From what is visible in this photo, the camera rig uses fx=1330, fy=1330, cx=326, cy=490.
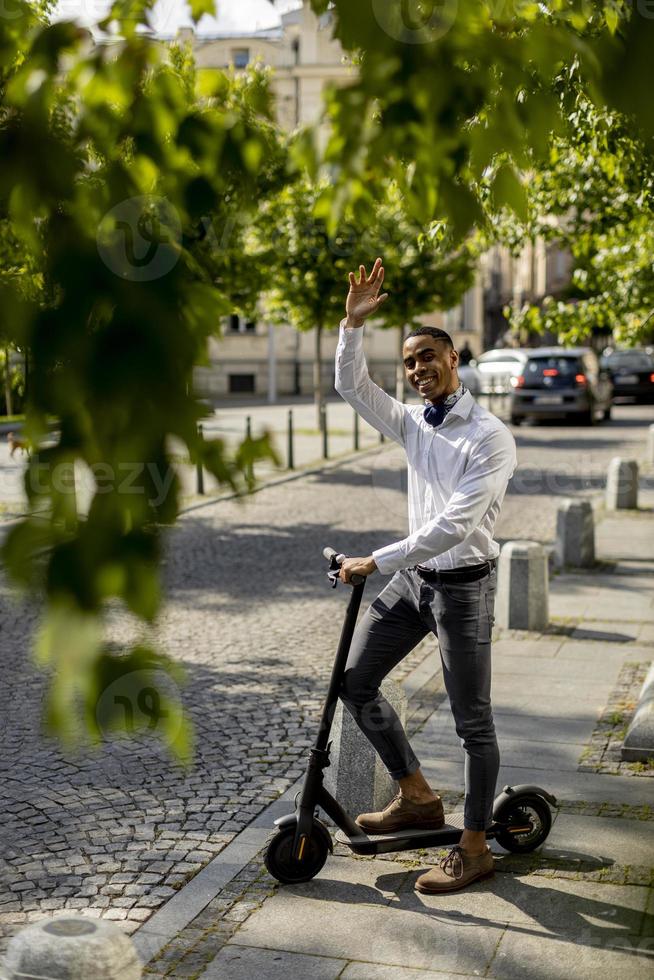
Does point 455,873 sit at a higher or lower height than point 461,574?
lower

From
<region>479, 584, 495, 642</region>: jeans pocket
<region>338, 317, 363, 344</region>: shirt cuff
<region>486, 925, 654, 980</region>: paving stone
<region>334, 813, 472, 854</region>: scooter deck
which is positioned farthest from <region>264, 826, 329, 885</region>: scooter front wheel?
<region>338, 317, 363, 344</region>: shirt cuff

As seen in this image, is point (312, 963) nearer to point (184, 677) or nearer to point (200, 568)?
point (184, 677)

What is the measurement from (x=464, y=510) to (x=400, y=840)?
1212 millimetres

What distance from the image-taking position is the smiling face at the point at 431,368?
445 centimetres

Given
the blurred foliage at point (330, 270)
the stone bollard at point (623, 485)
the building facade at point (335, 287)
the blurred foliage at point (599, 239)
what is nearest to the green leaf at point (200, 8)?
the building facade at point (335, 287)

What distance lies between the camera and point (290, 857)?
4488 millimetres

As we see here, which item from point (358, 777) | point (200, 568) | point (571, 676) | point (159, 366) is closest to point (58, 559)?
point (159, 366)

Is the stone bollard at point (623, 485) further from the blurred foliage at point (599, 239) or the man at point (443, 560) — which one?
the man at point (443, 560)

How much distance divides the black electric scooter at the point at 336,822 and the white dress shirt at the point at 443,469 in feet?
0.88

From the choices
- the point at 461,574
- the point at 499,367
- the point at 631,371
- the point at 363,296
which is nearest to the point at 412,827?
the point at 461,574

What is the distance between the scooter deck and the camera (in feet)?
15.0

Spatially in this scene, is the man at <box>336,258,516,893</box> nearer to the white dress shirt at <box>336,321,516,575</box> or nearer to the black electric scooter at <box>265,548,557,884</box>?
the white dress shirt at <box>336,321,516,575</box>

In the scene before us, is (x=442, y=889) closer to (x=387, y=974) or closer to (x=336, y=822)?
(x=336, y=822)

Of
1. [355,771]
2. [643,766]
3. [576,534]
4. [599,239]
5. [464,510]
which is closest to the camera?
[464,510]
